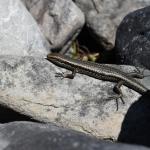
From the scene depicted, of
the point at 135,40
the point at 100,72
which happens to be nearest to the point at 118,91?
the point at 100,72

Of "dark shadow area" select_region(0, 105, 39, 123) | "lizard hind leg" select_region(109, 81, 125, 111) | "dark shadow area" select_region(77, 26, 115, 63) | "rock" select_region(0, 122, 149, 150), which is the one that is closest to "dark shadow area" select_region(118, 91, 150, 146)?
"lizard hind leg" select_region(109, 81, 125, 111)

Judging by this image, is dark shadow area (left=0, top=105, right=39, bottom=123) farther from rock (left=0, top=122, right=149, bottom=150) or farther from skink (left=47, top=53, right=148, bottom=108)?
rock (left=0, top=122, right=149, bottom=150)

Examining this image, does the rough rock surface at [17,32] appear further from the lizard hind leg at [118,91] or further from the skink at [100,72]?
the lizard hind leg at [118,91]

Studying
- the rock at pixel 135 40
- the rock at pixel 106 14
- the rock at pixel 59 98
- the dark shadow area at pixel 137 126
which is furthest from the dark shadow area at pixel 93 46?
the dark shadow area at pixel 137 126

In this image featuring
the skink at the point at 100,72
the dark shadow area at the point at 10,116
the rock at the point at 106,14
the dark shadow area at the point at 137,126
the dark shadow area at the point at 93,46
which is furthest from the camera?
the dark shadow area at the point at 93,46

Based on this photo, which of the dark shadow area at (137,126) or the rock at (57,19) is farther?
the rock at (57,19)

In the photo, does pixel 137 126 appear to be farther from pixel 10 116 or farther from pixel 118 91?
pixel 10 116
